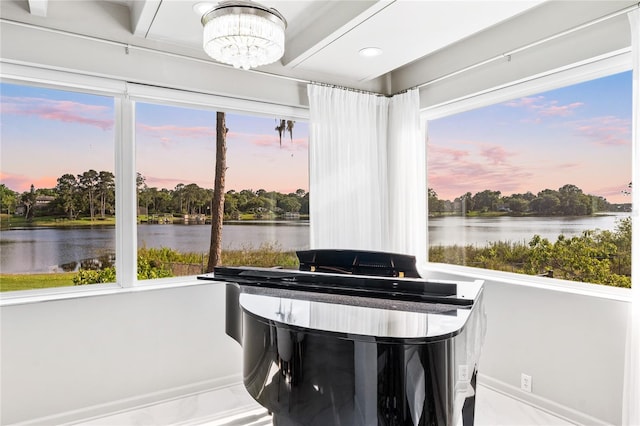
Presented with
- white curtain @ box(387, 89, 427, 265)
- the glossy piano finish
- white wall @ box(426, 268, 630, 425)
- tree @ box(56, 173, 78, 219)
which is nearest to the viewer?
the glossy piano finish

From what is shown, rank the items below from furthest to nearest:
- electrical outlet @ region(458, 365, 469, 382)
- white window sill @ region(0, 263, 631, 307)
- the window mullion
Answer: the window mullion < white window sill @ region(0, 263, 631, 307) < electrical outlet @ region(458, 365, 469, 382)

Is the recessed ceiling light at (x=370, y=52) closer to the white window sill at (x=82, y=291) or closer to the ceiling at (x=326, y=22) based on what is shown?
the ceiling at (x=326, y=22)

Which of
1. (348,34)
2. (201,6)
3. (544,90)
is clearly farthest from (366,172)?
(201,6)

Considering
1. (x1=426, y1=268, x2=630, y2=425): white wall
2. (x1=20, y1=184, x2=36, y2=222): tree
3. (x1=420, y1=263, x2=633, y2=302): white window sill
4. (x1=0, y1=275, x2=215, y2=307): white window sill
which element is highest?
(x1=20, y1=184, x2=36, y2=222): tree

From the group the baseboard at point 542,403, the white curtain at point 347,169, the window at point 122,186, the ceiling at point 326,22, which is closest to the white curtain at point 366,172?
the white curtain at point 347,169

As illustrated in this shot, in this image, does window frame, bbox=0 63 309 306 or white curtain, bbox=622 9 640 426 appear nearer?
white curtain, bbox=622 9 640 426

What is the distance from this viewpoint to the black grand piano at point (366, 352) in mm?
1354

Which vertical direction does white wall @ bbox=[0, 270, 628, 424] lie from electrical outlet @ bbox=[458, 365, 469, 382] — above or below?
below

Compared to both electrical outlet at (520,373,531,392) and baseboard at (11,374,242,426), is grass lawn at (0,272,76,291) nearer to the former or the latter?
baseboard at (11,374,242,426)

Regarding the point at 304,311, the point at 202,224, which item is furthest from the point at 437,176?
the point at 304,311

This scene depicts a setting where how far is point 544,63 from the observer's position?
2.63 m

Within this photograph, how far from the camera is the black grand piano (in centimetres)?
135

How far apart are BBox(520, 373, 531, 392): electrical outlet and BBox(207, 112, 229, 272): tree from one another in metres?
2.39

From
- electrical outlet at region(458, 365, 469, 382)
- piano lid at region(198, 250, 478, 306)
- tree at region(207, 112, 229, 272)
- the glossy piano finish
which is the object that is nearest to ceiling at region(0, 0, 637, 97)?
tree at region(207, 112, 229, 272)
